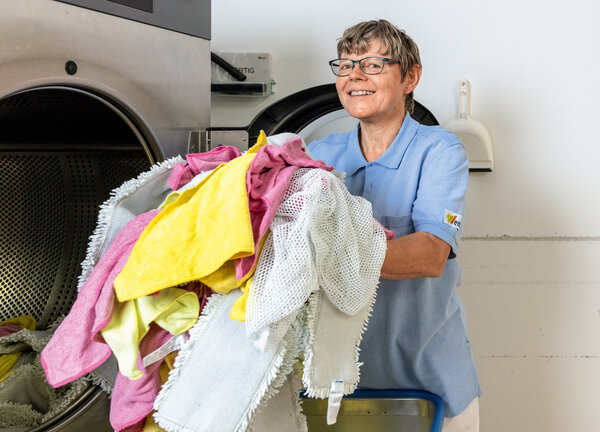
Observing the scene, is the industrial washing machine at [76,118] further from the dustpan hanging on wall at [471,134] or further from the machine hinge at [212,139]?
the dustpan hanging on wall at [471,134]

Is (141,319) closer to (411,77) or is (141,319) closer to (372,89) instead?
(372,89)

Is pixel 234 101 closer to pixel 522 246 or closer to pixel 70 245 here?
pixel 70 245

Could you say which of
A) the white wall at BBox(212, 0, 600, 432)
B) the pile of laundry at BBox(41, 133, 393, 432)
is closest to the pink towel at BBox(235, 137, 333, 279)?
the pile of laundry at BBox(41, 133, 393, 432)

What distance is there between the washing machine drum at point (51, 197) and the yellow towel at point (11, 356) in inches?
0.7

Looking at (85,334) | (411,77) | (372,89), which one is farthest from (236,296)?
(411,77)

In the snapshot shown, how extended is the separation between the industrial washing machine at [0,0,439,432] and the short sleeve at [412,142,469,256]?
1.24ft

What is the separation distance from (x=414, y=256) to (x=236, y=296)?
332 millimetres

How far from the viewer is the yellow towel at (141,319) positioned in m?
0.88

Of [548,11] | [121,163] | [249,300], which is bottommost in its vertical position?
[249,300]

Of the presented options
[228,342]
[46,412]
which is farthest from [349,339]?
[46,412]

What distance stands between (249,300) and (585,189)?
1.49 meters

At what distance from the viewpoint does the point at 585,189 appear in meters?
2.01

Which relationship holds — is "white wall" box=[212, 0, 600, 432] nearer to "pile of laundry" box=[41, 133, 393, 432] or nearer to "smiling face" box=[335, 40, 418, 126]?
"smiling face" box=[335, 40, 418, 126]

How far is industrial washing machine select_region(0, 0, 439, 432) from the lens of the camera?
107cm
